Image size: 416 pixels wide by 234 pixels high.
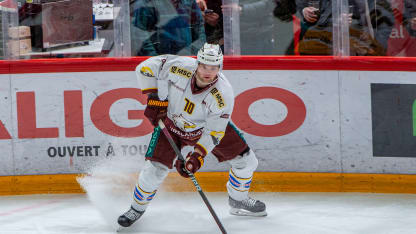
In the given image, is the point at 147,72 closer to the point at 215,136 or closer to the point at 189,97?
the point at 189,97

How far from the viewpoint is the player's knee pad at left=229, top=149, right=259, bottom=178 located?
427cm

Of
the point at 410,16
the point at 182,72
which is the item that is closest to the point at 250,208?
the point at 182,72

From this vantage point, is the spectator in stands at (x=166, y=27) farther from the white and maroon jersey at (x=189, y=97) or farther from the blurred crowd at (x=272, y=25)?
the white and maroon jersey at (x=189, y=97)

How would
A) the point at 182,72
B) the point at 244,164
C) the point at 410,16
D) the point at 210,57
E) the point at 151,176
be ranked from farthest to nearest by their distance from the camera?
the point at 410,16 < the point at 244,164 < the point at 151,176 < the point at 182,72 < the point at 210,57

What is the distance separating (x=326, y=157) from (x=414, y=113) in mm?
765

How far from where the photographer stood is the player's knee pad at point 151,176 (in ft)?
13.0

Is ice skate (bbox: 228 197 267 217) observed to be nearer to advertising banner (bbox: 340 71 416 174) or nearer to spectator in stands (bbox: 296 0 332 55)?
advertising banner (bbox: 340 71 416 174)

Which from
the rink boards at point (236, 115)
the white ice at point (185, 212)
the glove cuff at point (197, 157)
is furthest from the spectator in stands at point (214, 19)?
the glove cuff at point (197, 157)

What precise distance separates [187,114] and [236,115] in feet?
3.71

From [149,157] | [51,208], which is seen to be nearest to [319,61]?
[149,157]

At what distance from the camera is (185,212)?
14.7 ft

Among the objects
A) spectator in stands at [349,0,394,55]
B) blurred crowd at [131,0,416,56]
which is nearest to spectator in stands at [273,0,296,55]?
blurred crowd at [131,0,416,56]

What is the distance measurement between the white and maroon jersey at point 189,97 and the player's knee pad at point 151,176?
28 centimetres

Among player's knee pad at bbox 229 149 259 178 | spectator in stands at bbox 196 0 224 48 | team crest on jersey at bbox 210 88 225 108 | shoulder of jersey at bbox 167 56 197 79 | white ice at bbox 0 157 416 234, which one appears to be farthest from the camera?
spectator in stands at bbox 196 0 224 48
